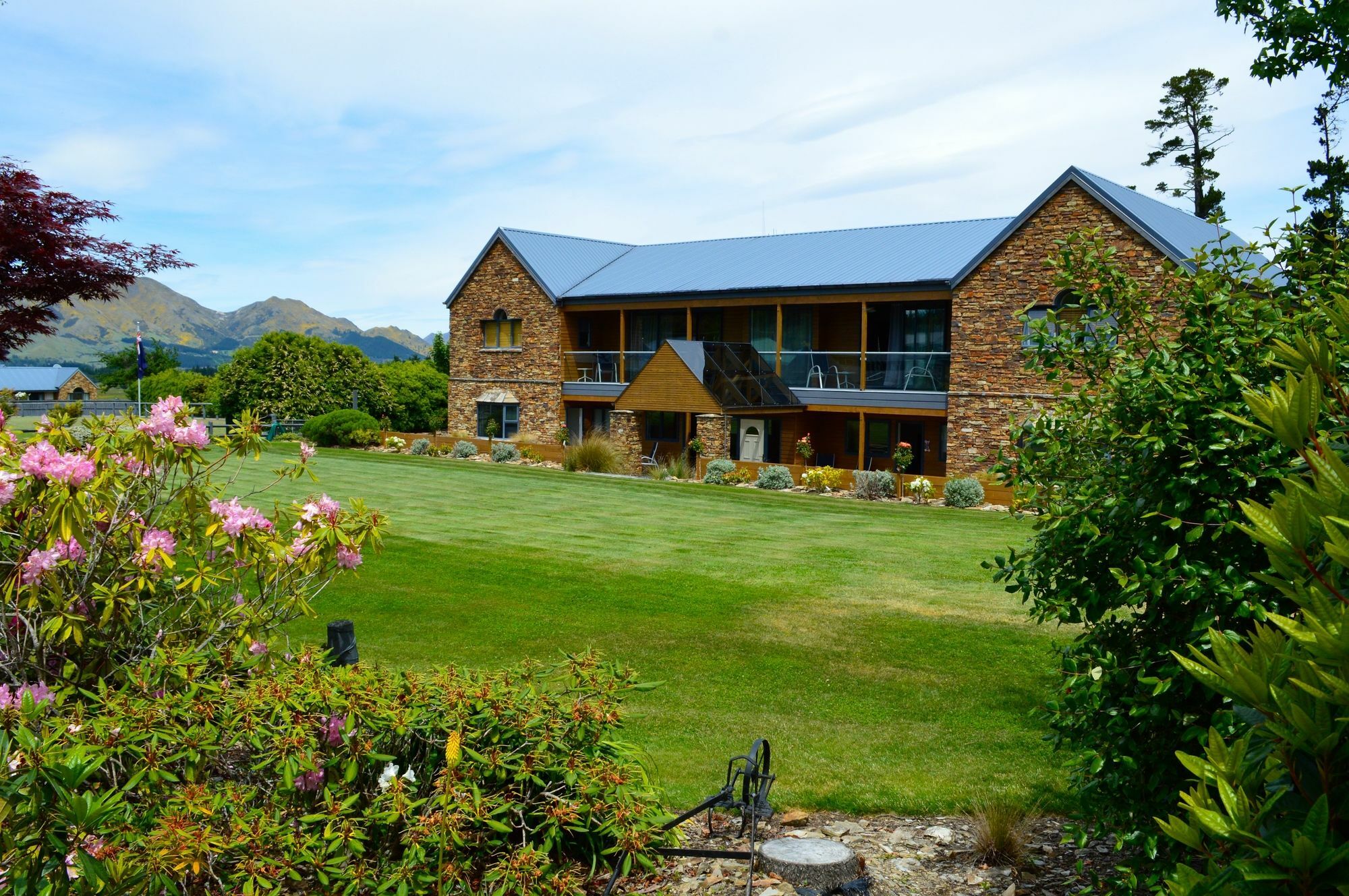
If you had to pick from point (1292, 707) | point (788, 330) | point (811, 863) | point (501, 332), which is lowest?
point (811, 863)

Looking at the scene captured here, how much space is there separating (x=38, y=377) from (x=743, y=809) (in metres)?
125

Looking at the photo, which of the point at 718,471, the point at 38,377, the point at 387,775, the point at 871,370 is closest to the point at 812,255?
the point at 871,370

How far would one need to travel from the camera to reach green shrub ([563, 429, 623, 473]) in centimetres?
3322

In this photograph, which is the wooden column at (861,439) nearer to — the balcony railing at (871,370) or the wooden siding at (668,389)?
the balcony railing at (871,370)

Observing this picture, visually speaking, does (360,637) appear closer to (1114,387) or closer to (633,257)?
(1114,387)

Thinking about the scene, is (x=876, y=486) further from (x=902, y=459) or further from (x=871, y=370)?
(x=871, y=370)

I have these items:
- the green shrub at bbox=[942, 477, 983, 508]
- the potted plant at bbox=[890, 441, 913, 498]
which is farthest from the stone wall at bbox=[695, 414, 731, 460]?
the green shrub at bbox=[942, 477, 983, 508]

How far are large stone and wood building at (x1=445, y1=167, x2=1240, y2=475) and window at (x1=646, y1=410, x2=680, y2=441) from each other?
0.08 metres

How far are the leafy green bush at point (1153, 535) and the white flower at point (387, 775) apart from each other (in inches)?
128

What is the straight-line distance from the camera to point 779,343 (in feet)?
108

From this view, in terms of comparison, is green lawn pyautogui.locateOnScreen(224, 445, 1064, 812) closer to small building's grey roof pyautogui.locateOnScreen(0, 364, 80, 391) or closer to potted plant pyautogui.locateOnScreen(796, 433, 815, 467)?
potted plant pyautogui.locateOnScreen(796, 433, 815, 467)

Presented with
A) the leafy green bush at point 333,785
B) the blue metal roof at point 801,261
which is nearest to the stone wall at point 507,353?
the blue metal roof at point 801,261

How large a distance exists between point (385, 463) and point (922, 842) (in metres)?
30.0

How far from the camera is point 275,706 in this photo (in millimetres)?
4789
